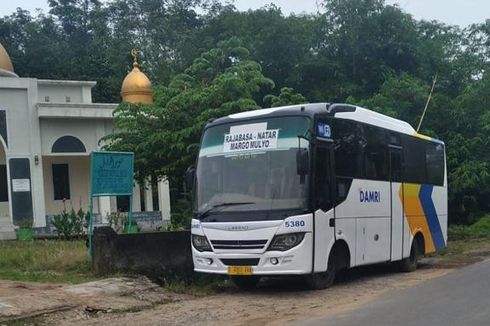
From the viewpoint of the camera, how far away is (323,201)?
11305 mm

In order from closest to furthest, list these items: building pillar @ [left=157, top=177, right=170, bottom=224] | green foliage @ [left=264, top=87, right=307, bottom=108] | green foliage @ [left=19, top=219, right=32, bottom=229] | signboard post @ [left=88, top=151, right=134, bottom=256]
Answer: signboard post @ [left=88, top=151, right=134, bottom=256], green foliage @ [left=264, top=87, right=307, bottom=108], green foliage @ [left=19, top=219, right=32, bottom=229], building pillar @ [left=157, top=177, right=170, bottom=224]

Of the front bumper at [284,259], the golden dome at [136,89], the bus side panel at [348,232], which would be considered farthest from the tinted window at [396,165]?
the golden dome at [136,89]

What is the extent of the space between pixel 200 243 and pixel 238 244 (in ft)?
2.73

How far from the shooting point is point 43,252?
14.8 m

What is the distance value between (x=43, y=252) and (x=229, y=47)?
12629 millimetres

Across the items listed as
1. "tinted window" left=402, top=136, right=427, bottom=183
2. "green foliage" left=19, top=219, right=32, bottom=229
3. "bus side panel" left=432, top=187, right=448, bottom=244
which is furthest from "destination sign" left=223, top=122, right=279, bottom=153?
"green foliage" left=19, top=219, right=32, bottom=229

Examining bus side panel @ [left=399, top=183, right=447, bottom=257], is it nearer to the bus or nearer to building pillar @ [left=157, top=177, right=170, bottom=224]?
the bus

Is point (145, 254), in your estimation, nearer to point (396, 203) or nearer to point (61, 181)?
point (396, 203)

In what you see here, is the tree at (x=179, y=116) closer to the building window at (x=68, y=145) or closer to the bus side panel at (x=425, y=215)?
the bus side panel at (x=425, y=215)

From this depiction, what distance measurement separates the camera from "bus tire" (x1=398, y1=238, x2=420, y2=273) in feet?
48.9

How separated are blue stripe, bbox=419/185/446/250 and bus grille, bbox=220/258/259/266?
6.24m

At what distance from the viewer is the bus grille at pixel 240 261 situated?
1087 centimetres

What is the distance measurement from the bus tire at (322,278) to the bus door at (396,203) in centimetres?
262

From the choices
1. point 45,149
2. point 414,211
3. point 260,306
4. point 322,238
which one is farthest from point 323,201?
point 45,149
